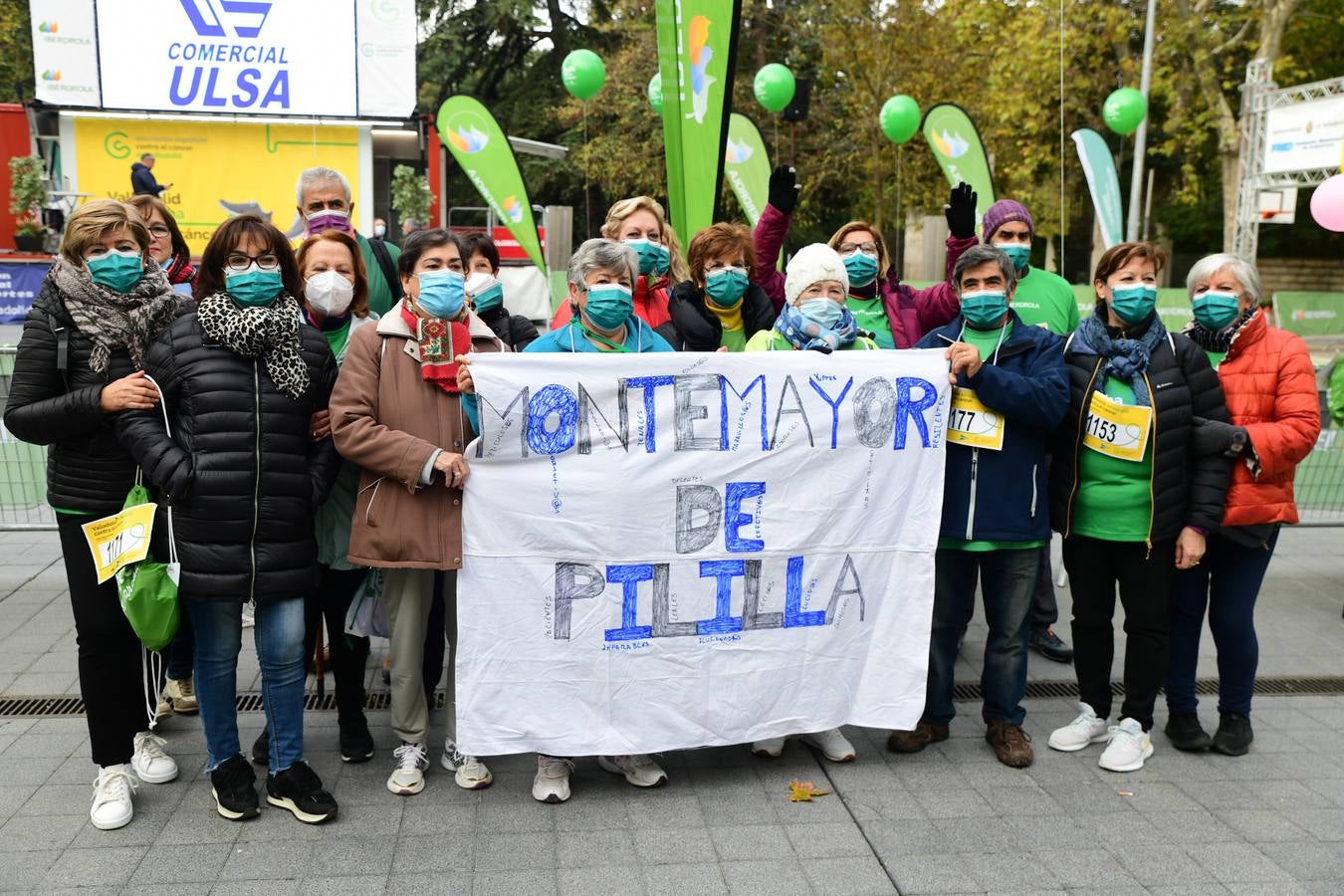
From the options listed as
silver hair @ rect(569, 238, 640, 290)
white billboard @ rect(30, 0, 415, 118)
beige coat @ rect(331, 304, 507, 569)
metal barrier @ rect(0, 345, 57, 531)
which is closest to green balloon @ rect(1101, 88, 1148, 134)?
white billboard @ rect(30, 0, 415, 118)

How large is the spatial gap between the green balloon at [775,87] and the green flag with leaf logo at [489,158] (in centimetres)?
485

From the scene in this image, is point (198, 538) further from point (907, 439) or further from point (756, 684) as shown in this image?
point (907, 439)

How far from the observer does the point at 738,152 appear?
1319cm

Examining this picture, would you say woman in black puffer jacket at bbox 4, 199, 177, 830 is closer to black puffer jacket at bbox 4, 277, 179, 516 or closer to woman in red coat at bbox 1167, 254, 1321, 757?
black puffer jacket at bbox 4, 277, 179, 516

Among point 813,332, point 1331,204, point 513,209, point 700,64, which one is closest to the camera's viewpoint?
point 813,332

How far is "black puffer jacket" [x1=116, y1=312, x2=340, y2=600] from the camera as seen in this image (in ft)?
11.5

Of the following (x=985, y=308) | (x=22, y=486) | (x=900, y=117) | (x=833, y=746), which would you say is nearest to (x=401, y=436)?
(x=833, y=746)

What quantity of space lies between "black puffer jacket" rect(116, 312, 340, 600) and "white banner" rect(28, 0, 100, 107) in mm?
16987

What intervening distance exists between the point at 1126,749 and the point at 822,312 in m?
1.95

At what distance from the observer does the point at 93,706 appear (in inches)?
147

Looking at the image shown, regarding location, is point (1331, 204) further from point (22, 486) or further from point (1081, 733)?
point (22, 486)

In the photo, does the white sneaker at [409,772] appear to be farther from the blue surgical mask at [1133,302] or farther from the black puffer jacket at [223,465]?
the blue surgical mask at [1133,302]

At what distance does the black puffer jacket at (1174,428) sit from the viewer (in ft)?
13.2

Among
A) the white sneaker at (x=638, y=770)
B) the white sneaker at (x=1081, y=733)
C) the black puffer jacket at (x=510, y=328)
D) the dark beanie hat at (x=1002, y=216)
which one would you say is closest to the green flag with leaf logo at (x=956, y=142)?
the dark beanie hat at (x=1002, y=216)
